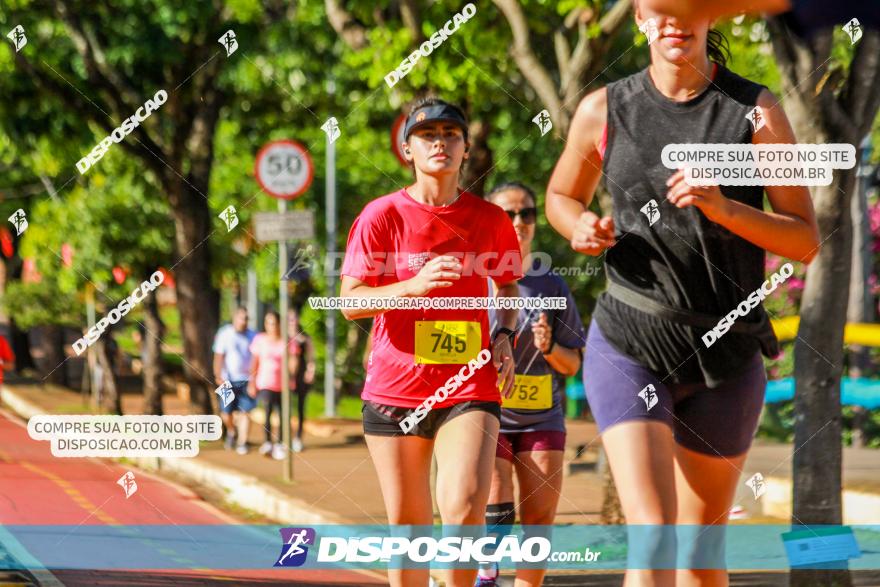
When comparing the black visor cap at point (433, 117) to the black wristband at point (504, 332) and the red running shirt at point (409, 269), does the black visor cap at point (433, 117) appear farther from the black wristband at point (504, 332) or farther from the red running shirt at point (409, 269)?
the black wristband at point (504, 332)

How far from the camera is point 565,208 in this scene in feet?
14.4

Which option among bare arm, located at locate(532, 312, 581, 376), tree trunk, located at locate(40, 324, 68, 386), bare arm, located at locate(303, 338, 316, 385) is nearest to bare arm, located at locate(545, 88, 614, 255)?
bare arm, located at locate(532, 312, 581, 376)

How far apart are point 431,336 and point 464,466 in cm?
46

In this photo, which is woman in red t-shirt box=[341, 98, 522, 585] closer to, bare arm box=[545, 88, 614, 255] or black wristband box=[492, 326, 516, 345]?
black wristband box=[492, 326, 516, 345]

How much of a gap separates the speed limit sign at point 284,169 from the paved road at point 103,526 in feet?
7.72

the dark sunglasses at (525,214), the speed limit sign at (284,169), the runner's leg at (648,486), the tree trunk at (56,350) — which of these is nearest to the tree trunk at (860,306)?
the speed limit sign at (284,169)

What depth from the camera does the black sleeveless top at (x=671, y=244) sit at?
428cm

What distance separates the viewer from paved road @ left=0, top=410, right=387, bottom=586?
289 inches

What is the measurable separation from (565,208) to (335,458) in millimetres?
11359

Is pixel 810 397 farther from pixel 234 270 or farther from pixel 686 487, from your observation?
pixel 234 270

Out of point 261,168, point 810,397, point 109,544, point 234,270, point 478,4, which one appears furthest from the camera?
point 234,270

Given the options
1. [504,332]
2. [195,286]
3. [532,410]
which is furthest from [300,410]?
[504,332]

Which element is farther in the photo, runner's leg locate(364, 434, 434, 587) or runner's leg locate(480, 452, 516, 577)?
runner's leg locate(480, 452, 516, 577)

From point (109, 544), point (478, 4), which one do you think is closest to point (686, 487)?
point (109, 544)
